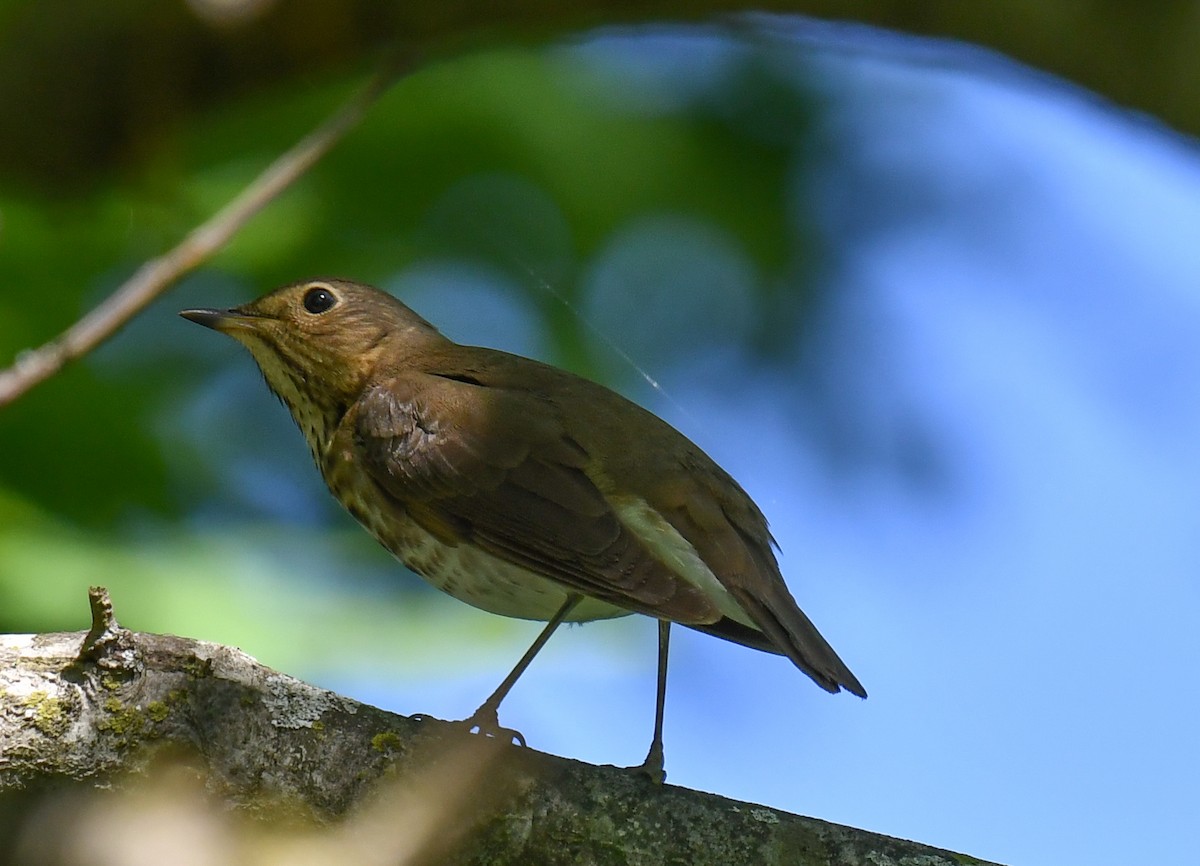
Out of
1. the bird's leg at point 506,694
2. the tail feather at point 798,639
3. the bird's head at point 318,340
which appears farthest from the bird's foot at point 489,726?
the bird's head at point 318,340

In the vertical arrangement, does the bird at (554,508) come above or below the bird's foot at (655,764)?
above

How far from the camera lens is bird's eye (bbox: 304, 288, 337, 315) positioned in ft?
13.3

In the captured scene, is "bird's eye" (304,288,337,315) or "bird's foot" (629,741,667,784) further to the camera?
"bird's eye" (304,288,337,315)

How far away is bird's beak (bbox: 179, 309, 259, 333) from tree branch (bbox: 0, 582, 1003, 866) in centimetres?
158

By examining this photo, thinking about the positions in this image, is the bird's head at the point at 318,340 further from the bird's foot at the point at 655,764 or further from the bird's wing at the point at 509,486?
the bird's foot at the point at 655,764

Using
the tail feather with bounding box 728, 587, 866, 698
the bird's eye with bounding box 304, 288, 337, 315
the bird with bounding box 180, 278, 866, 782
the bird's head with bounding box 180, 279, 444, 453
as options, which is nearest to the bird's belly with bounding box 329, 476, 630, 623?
the bird with bounding box 180, 278, 866, 782

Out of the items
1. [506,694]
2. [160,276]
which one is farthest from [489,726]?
[160,276]

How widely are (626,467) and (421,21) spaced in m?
1.51

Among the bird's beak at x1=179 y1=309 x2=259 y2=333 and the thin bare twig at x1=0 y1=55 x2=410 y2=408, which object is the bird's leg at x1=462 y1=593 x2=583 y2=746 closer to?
the thin bare twig at x1=0 y1=55 x2=410 y2=408

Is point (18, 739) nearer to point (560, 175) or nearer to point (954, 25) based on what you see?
point (954, 25)

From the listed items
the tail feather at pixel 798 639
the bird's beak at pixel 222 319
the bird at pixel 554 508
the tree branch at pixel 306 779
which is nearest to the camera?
the tree branch at pixel 306 779

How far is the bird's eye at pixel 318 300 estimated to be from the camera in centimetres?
404

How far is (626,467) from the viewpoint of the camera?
3428mm

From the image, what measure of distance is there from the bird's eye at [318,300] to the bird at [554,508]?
0.99ft
